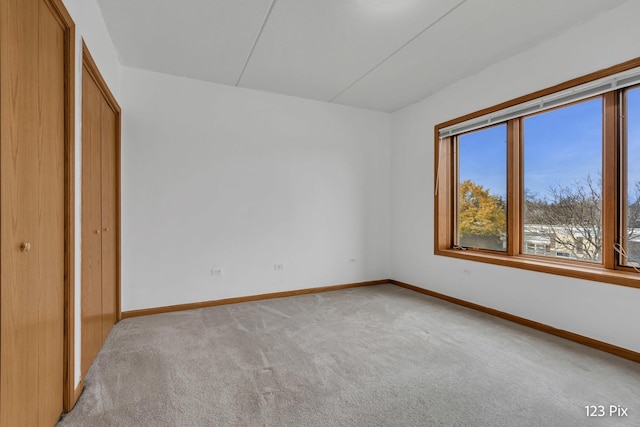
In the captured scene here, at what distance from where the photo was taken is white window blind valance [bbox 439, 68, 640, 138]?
232cm

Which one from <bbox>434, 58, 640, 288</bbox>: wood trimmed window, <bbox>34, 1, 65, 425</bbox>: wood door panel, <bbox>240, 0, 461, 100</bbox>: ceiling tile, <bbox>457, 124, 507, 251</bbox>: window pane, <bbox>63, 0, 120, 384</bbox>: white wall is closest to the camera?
<bbox>34, 1, 65, 425</bbox>: wood door panel

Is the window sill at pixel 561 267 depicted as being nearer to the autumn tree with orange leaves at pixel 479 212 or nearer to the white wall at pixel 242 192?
the autumn tree with orange leaves at pixel 479 212

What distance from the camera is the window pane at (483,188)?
3.43 m

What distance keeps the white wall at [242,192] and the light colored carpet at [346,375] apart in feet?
2.11

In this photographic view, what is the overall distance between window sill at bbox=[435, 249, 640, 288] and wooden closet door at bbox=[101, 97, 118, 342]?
12.3 ft

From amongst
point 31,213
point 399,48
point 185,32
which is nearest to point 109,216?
point 31,213

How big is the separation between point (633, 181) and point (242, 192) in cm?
377

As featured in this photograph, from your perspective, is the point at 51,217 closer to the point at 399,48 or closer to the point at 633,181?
the point at 399,48

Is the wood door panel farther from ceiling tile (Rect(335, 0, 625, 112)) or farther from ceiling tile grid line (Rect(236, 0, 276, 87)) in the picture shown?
ceiling tile (Rect(335, 0, 625, 112))

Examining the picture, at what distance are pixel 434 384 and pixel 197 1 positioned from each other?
10.5 ft

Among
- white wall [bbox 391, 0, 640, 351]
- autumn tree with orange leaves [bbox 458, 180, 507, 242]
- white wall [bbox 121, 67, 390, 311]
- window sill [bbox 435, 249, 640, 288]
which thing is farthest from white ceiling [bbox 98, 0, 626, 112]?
window sill [bbox 435, 249, 640, 288]

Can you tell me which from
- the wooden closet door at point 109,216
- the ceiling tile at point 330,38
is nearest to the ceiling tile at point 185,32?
the ceiling tile at point 330,38

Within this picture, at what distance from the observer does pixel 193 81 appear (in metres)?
3.53

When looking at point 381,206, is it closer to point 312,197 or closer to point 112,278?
point 312,197
